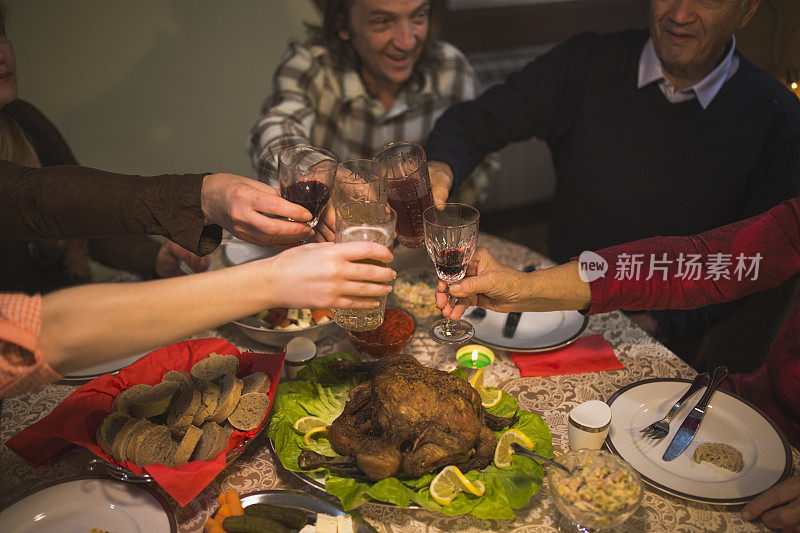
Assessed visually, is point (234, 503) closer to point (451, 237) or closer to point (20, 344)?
point (20, 344)

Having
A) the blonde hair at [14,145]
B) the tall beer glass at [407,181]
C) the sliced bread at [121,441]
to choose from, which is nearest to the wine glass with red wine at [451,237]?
the tall beer glass at [407,181]

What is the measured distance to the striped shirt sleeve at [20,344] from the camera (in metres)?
1.14

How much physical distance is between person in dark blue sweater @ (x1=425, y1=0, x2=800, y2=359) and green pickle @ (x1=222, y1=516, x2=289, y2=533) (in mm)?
1395

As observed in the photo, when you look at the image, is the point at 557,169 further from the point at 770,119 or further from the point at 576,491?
the point at 576,491

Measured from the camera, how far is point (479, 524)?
4.68ft

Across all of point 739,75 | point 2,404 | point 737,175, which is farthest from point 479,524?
point 739,75

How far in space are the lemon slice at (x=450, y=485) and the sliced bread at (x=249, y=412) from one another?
51cm

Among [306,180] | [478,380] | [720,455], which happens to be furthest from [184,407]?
[720,455]

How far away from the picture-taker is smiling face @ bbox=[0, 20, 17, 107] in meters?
2.36

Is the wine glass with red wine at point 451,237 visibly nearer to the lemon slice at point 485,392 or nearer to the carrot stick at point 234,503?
the lemon slice at point 485,392

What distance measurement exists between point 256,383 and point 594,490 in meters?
0.95

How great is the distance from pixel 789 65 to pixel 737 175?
674 millimetres

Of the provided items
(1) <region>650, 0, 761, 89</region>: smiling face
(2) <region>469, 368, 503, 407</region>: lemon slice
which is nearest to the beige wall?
(1) <region>650, 0, 761, 89</region>: smiling face

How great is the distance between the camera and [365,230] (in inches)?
59.2
